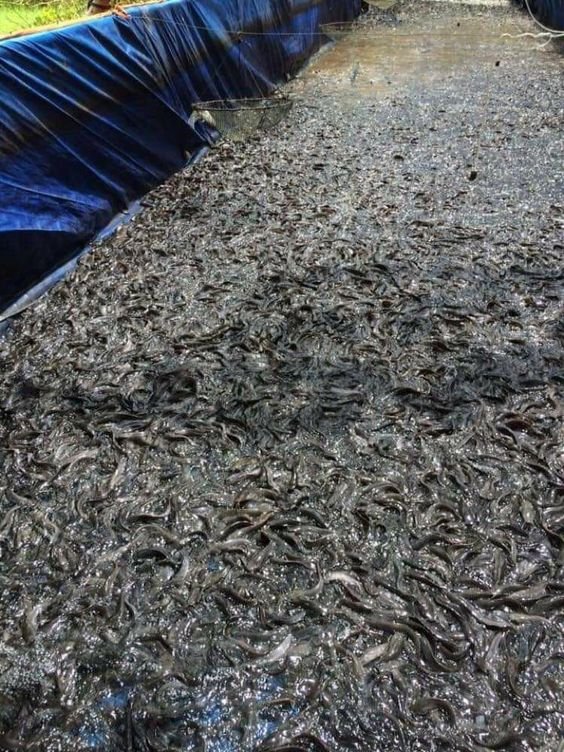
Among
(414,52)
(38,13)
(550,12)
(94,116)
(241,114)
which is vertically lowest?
(550,12)

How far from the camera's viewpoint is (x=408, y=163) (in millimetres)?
8461

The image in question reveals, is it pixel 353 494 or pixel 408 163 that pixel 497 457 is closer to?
pixel 353 494

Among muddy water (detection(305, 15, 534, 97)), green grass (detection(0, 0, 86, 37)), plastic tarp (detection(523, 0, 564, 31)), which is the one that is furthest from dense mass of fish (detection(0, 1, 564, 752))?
plastic tarp (detection(523, 0, 564, 31))

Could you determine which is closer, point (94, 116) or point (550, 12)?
point (94, 116)

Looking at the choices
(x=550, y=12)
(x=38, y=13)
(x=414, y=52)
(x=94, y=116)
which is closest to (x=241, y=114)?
(x=94, y=116)

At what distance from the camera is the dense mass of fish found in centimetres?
271

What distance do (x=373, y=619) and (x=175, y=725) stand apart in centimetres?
106

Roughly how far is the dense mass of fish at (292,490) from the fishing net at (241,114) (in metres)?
3.02

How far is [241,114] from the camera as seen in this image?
9234mm

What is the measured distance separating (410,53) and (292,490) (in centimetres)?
1451

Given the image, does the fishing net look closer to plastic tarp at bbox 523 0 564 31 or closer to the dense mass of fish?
the dense mass of fish

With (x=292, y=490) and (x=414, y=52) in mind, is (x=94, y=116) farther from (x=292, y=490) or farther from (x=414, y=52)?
(x=414, y=52)

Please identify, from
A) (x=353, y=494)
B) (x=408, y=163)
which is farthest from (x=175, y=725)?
(x=408, y=163)

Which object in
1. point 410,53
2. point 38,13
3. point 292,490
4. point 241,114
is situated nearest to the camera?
point 292,490
